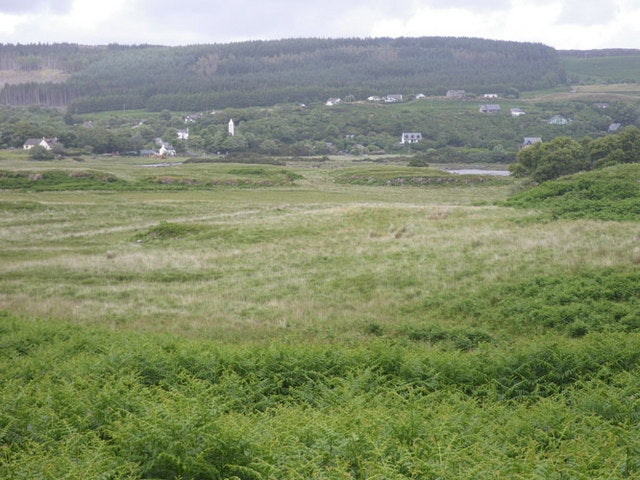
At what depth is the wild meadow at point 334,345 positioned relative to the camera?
8617 mm

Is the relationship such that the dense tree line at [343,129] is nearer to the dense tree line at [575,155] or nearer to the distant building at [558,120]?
the distant building at [558,120]

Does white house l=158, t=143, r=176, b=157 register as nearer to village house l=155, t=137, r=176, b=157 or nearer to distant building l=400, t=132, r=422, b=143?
village house l=155, t=137, r=176, b=157

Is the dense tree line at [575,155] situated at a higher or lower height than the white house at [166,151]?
higher

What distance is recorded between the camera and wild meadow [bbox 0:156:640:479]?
8617 millimetres

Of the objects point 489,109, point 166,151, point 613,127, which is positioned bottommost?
point 166,151

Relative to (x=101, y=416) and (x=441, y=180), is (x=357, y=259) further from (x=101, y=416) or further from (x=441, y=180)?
(x=441, y=180)

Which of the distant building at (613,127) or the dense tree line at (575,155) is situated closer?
the dense tree line at (575,155)

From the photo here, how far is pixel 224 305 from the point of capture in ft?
71.7

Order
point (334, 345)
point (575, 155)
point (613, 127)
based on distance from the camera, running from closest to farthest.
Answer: point (334, 345) → point (575, 155) → point (613, 127)

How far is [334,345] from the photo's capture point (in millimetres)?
16312

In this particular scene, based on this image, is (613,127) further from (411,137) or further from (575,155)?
(575,155)

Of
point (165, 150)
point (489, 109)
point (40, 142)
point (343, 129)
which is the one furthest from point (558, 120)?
point (40, 142)

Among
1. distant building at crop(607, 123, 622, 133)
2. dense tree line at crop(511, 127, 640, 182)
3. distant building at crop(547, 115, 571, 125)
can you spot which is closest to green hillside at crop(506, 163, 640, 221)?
dense tree line at crop(511, 127, 640, 182)

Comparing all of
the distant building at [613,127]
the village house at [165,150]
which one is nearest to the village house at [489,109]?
the distant building at [613,127]
